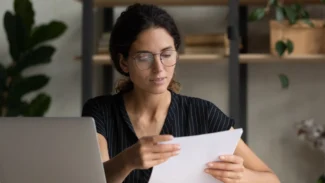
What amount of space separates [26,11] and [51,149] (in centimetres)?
195

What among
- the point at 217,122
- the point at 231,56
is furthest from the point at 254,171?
the point at 231,56

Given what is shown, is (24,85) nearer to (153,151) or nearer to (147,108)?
(147,108)

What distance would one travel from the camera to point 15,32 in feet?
8.70

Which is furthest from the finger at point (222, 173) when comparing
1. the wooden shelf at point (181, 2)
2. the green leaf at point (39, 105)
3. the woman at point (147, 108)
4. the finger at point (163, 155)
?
the green leaf at point (39, 105)

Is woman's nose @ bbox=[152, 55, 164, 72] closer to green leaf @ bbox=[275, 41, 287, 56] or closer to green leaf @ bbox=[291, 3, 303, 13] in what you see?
green leaf @ bbox=[275, 41, 287, 56]

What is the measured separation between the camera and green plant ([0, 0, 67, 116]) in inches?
104

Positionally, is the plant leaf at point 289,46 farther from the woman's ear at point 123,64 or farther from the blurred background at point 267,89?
the woman's ear at point 123,64

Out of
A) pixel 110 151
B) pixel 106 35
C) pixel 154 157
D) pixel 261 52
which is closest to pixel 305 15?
pixel 261 52

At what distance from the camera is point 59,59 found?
9.34ft

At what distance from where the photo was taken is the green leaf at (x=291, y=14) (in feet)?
7.58

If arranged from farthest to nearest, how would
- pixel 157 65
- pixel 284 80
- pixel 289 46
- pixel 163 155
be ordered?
pixel 284 80
pixel 289 46
pixel 157 65
pixel 163 155

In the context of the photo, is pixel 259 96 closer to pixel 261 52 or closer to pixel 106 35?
pixel 261 52

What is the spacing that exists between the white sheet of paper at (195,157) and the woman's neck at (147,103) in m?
0.41

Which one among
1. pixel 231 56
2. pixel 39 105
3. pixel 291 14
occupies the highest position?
pixel 291 14
